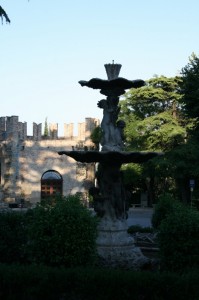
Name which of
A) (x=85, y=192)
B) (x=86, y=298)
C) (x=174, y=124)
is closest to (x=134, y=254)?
(x=86, y=298)

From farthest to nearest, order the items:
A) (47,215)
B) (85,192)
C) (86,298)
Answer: (85,192), (47,215), (86,298)

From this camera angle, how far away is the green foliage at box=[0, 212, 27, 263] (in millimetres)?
10477

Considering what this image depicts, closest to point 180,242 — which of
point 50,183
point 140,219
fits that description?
point 140,219

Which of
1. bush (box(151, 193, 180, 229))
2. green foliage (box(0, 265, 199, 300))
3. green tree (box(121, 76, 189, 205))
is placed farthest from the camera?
green tree (box(121, 76, 189, 205))

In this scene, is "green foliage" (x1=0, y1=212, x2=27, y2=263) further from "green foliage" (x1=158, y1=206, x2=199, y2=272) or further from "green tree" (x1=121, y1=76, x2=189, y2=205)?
"green tree" (x1=121, y1=76, x2=189, y2=205)

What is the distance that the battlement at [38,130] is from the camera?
4503cm

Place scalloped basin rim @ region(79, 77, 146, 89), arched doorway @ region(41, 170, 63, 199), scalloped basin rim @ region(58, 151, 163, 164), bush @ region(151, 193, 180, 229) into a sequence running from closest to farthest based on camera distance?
scalloped basin rim @ region(58, 151, 163, 164) < scalloped basin rim @ region(79, 77, 146, 89) < bush @ region(151, 193, 180, 229) < arched doorway @ region(41, 170, 63, 199)

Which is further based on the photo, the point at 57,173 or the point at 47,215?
the point at 57,173

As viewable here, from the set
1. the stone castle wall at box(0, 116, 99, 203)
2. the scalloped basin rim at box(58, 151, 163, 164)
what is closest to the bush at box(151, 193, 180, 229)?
the scalloped basin rim at box(58, 151, 163, 164)

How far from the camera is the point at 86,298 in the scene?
23.0 feet

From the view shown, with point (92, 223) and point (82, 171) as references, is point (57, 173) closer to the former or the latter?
point (82, 171)

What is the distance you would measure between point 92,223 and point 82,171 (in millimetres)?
35958

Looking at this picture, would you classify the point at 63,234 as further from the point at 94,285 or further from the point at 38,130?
the point at 38,130

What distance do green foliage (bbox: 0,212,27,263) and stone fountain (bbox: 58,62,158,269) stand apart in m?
1.76
